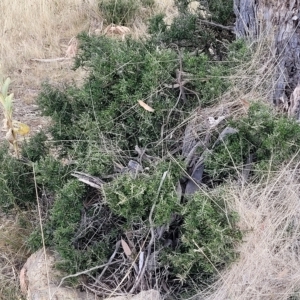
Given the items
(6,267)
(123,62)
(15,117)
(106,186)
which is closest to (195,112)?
(123,62)

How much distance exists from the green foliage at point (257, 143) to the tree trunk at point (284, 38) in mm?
286

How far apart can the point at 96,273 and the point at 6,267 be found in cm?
57

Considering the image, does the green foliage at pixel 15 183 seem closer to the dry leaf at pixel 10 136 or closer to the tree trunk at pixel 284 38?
the dry leaf at pixel 10 136

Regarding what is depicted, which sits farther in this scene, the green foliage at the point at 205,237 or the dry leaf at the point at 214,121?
the dry leaf at the point at 214,121

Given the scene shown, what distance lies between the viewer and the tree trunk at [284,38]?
2.80 metres

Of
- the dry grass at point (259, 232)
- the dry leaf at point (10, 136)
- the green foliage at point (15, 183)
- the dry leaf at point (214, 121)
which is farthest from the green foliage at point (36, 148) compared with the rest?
the dry leaf at point (214, 121)

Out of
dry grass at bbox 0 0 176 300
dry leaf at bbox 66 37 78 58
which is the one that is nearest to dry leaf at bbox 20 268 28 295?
dry grass at bbox 0 0 176 300

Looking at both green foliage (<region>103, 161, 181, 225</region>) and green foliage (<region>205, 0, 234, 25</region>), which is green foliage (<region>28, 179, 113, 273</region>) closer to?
green foliage (<region>103, 161, 181, 225</region>)

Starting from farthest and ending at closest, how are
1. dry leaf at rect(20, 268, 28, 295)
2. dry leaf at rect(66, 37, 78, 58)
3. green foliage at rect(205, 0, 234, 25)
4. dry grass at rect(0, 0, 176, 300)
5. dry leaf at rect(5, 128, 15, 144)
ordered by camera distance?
1. dry leaf at rect(66, 37, 78, 58)
2. dry grass at rect(0, 0, 176, 300)
3. green foliage at rect(205, 0, 234, 25)
4. dry leaf at rect(5, 128, 15, 144)
5. dry leaf at rect(20, 268, 28, 295)

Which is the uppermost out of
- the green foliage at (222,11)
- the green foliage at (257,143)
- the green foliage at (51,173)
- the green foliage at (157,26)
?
the green foliage at (222,11)

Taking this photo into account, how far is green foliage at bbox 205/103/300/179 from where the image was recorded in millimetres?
2459

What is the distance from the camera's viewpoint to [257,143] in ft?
8.50

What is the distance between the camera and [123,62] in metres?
2.76

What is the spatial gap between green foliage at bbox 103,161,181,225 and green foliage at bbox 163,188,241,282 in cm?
9
